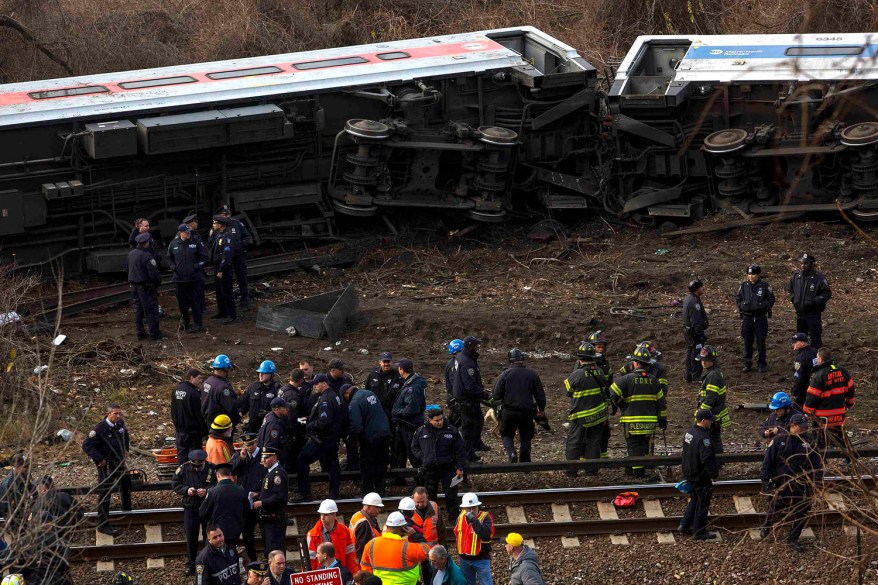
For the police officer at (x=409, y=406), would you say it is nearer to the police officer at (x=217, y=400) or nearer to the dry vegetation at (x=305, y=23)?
the police officer at (x=217, y=400)

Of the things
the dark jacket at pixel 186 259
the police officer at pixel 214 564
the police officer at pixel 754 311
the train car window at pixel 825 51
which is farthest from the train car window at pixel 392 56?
the police officer at pixel 214 564

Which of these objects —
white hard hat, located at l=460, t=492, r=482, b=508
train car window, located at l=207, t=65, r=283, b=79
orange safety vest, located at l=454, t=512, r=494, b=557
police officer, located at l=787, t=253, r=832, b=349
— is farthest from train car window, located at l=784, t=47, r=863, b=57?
orange safety vest, located at l=454, t=512, r=494, b=557

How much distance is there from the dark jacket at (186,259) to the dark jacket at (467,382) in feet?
15.6

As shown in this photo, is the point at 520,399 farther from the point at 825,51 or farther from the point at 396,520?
the point at 825,51

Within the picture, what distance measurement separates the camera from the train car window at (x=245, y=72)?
68.4 feet

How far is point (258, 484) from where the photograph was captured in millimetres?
12297

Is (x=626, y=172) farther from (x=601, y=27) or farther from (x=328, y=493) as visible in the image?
(x=328, y=493)

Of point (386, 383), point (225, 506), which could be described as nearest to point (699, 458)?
point (386, 383)

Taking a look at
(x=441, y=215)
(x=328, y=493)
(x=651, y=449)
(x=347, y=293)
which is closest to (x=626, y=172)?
(x=441, y=215)

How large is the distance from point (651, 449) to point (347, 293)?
5.38 meters

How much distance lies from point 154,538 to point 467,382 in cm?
344

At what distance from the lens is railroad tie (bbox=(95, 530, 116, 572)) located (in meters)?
12.5

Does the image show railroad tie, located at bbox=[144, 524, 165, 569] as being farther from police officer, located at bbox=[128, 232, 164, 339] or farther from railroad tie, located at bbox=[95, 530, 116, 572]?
police officer, located at bbox=[128, 232, 164, 339]

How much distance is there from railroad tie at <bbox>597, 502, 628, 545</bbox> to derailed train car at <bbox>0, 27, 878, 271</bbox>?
286 inches
